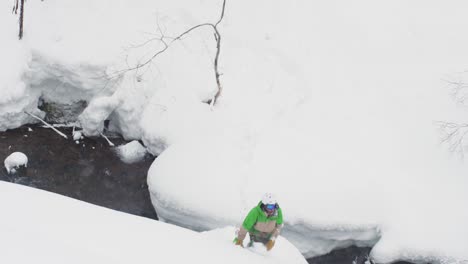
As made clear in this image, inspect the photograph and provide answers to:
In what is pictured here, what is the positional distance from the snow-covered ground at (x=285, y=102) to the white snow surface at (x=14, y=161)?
130 centimetres

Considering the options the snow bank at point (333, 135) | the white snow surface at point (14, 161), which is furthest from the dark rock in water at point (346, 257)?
the white snow surface at point (14, 161)

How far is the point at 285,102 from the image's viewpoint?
10.2m

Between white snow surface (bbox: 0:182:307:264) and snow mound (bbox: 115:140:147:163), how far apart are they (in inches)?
190

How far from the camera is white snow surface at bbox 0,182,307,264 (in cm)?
418

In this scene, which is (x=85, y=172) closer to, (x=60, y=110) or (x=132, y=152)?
(x=132, y=152)

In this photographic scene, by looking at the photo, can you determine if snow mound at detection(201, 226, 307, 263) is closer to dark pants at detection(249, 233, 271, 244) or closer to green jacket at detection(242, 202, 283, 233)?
dark pants at detection(249, 233, 271, 244)

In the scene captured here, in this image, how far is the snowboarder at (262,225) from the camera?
6191mm

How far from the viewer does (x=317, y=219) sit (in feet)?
27.3

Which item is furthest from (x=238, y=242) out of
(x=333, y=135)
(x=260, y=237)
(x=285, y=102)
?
(x=285, y=102)

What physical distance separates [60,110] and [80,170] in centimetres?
186

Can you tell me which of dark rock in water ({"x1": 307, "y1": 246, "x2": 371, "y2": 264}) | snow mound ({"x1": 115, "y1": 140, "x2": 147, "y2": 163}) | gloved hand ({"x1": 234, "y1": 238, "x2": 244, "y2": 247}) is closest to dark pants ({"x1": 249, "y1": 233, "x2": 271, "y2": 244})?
gloved hand ({"x1": 234, "y1": 238, "x2": 244, "y2": 247})

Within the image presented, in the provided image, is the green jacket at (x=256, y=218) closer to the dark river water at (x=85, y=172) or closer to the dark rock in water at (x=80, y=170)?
the dark river water at (x=85, y=172)

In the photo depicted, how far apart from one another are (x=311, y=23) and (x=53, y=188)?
7324 mm

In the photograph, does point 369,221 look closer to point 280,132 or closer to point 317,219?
point 317,219
